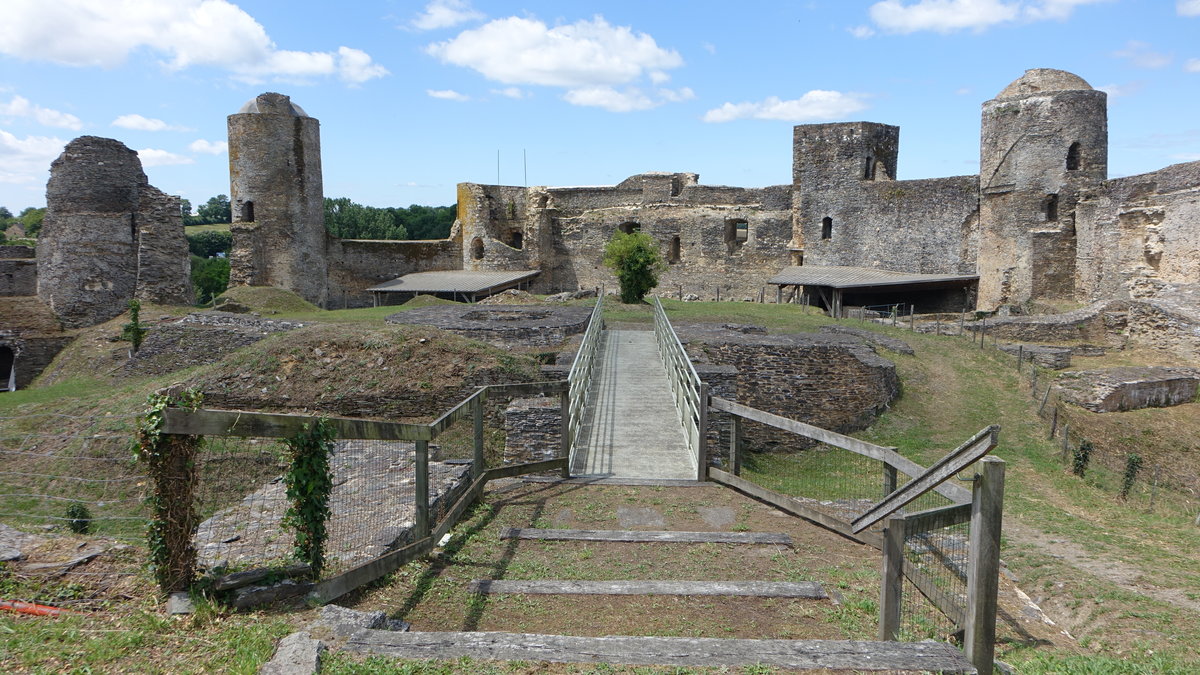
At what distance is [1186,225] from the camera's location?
895 inches

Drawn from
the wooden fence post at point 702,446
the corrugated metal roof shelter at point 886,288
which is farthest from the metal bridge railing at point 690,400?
the corrugated metal roof shelter at point 886,288

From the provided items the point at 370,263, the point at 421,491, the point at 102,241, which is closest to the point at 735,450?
the point at 421,491

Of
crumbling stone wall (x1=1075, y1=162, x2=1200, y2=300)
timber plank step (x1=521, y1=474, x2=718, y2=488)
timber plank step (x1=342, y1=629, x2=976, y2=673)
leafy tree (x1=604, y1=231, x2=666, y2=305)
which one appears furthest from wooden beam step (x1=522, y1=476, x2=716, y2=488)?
crumbling stone wall (x1=1075, y1=162, x2=1200, y2=300)

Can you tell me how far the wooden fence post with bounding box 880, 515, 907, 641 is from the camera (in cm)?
412

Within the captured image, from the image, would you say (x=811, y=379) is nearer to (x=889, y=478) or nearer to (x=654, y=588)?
(x=889, y=478)

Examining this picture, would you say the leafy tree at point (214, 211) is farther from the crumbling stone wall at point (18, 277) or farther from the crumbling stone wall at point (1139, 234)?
the crumbling stone wall at point (1139, 234)

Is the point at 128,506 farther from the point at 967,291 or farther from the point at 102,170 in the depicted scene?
the point at 967,291

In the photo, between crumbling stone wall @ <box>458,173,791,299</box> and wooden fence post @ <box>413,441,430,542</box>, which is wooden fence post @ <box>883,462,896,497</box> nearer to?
wooden fence post @ <box>413,441,430,542</box>

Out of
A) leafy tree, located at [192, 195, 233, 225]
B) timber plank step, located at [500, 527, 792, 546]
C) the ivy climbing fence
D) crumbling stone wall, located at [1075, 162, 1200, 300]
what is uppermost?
leafy tree, located at [192, 195, 233, 225]

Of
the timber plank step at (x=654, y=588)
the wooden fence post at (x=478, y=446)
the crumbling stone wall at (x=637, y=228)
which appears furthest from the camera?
the crumbling stone wall at (x=637, y=228)

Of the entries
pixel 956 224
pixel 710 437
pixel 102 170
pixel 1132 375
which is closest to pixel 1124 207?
pixel 956 224

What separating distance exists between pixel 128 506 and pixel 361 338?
566 centimetres

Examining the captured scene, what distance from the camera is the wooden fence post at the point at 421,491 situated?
546 centimetres

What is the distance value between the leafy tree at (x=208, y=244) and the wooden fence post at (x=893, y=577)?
88.1 metres
